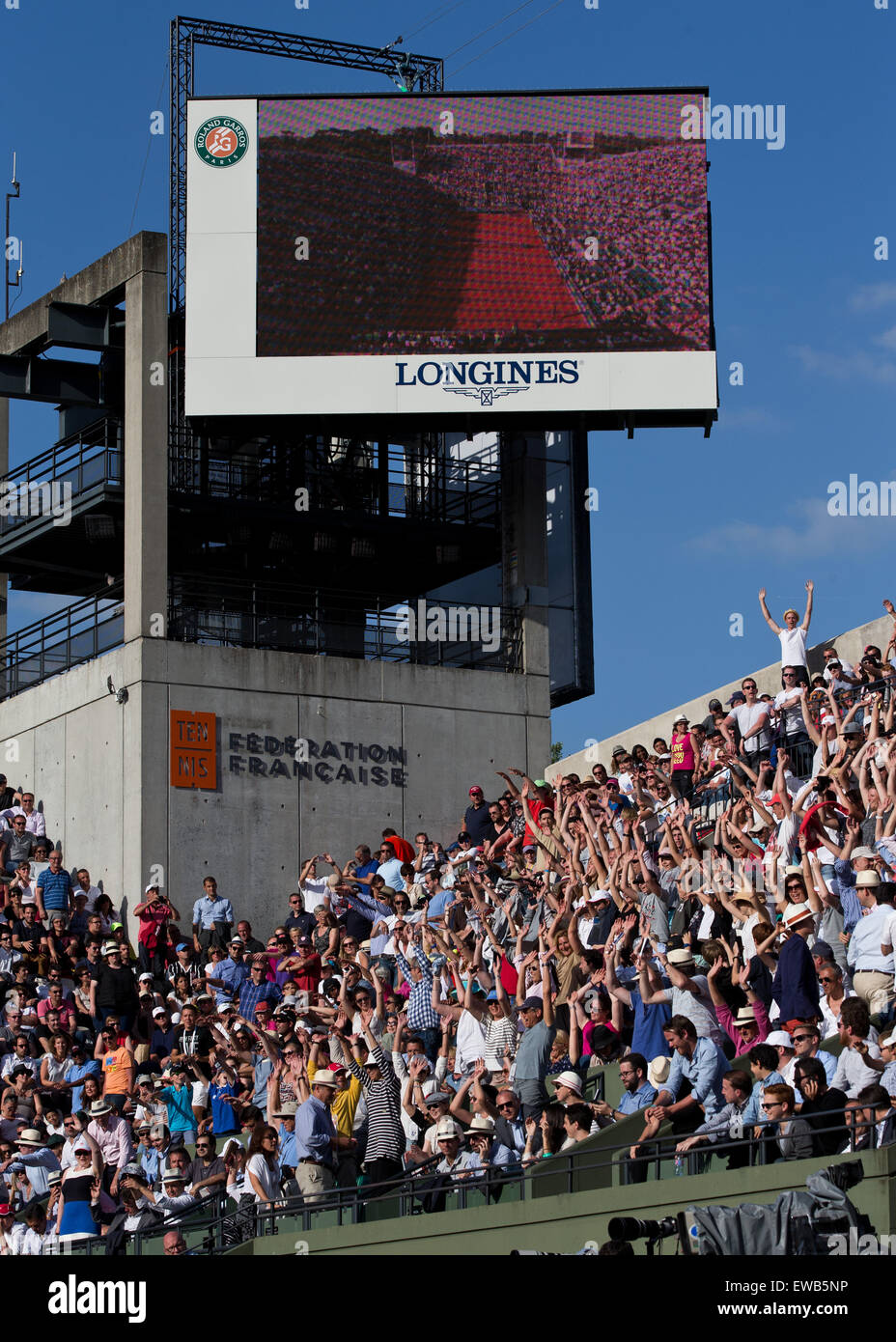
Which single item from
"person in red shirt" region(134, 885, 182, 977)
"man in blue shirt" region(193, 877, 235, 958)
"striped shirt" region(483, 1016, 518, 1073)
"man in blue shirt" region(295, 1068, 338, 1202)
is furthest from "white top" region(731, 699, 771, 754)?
Result: "man in blue shirt" region(193, 877, 235, 958)

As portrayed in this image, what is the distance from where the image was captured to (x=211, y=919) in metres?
26.8

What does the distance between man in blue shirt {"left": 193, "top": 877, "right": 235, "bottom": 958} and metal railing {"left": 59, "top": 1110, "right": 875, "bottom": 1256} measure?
361 inches

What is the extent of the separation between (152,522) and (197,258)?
3.73 m

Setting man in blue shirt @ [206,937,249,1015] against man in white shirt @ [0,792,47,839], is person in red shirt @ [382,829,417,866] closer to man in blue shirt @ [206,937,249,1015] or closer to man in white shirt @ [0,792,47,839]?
man in blue shirt @ [206,937,249,1015]

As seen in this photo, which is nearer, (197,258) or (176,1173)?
(176,1173)

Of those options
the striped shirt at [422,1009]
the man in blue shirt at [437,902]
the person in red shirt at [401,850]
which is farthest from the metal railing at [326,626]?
the striped shirt at [422,1009]

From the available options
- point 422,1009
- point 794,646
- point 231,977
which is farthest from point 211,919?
point 794,646

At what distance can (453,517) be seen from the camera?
32.9 metres

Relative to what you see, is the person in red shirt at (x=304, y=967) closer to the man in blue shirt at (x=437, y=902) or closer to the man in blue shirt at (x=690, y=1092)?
the man in blue shirt at (x=437, y=902)

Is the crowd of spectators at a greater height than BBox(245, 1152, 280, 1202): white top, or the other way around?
the crowd of spectators

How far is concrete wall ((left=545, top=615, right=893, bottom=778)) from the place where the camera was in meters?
23.4

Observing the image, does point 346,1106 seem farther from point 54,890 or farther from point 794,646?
point 54,890

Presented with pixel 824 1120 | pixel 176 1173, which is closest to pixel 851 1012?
pixel 824 1120
